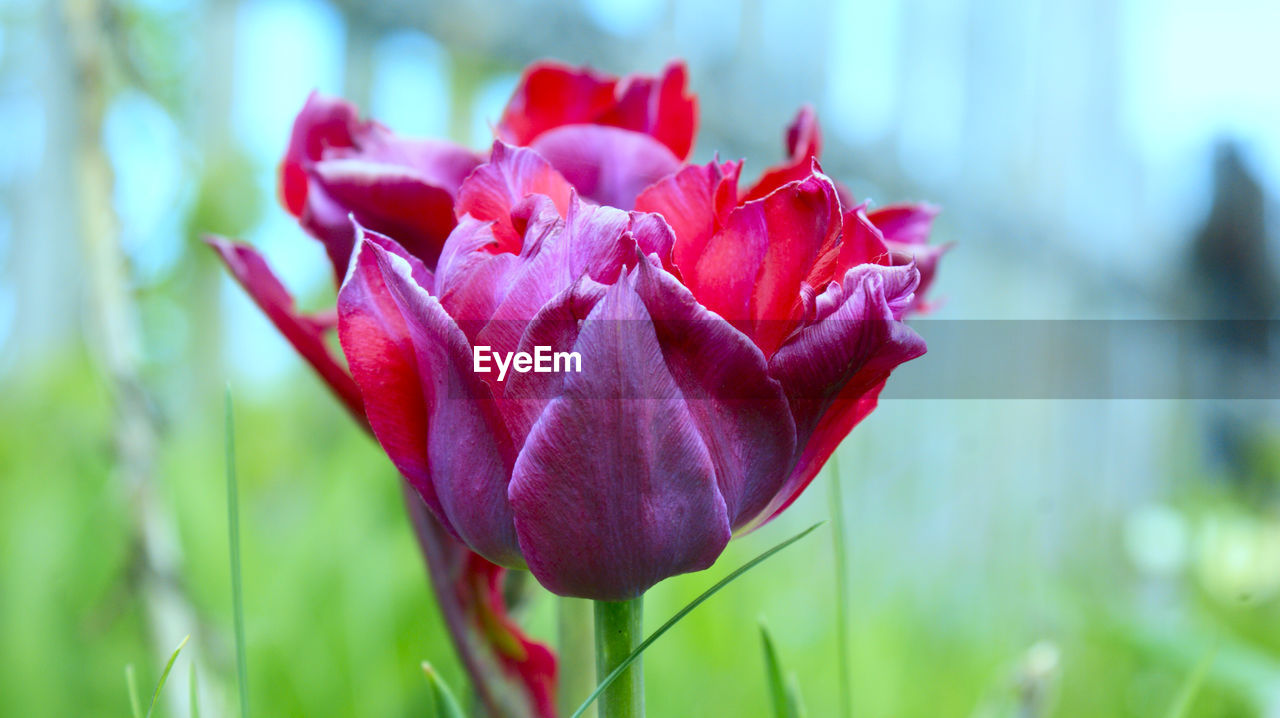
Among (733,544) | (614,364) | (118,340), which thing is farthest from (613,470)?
(733,544)

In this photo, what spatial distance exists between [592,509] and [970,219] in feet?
5.23

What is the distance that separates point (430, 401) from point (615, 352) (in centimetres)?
4

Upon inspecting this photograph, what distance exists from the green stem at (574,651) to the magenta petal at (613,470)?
9 centimetres

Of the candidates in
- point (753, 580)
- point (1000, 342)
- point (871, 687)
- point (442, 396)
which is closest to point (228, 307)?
point (753, 580)

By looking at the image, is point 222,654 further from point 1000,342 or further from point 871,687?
point 1000,342

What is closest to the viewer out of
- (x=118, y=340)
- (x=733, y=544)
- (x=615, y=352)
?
(x=615, y=352)

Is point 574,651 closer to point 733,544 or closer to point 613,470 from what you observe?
point 613,470

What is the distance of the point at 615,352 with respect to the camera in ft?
0.43

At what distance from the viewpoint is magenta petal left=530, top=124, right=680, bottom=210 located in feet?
0.63

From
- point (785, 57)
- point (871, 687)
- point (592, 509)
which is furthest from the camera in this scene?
point (785, 57)

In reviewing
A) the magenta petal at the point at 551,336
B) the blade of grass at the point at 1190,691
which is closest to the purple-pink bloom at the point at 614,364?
the magenta petal at the point at 551,336

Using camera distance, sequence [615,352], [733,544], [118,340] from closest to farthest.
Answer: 1. [615,352]
2. [118,340]
3. [733,544]

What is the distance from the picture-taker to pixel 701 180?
161 millimetres

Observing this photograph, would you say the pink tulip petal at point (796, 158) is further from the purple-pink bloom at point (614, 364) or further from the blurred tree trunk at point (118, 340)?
the blurred tree trunk at point (118, 340)
